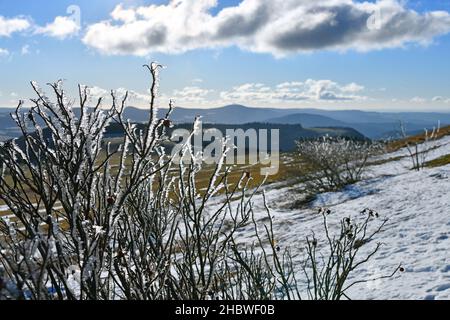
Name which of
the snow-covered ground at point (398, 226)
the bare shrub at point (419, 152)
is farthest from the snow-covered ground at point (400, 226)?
the bare shrub at point (419, 152)

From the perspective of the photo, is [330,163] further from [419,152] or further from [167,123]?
[167,123]

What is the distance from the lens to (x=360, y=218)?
50.7 ft

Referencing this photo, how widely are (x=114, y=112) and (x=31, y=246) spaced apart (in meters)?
0.97

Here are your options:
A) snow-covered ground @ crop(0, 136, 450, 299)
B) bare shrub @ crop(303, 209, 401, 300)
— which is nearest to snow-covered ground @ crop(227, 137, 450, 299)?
snow-covered ground @ crop(0, 136, 450, 299)

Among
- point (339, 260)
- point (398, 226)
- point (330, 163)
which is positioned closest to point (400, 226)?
point (398, 226)

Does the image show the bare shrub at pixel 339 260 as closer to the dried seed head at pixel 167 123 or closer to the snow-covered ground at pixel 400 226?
the snow-covered ground at pixel 400 226

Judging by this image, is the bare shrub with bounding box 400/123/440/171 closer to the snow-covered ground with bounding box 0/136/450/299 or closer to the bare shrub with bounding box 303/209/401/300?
the snow-covered ground with bounding box 0/136/450/299

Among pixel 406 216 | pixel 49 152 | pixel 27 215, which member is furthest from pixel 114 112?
pixel 406 216

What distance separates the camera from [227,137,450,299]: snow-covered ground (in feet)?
24.5

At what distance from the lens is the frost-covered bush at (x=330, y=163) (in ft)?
84.6

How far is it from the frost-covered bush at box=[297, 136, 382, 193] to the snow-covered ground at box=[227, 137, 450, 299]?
1242mm

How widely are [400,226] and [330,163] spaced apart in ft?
46.0

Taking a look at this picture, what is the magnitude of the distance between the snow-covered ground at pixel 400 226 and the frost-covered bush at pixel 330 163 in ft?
4.08
